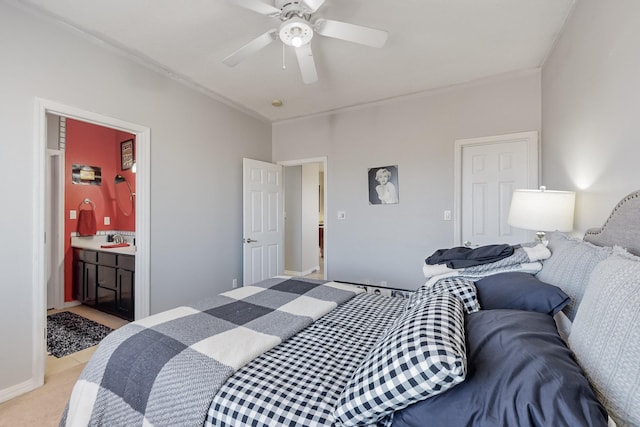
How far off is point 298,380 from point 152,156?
265 centimetres

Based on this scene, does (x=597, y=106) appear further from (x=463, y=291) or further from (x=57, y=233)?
(x=57, y=233)

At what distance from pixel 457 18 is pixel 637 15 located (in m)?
1.11

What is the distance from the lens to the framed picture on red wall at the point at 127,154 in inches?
160

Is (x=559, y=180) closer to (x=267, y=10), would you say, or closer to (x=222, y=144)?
(x=267, y=10)

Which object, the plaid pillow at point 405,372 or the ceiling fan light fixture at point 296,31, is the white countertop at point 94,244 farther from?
the plaid pillow at point 405,372

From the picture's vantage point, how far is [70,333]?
2938 millimetres

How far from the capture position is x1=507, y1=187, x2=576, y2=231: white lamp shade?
1.86 meters

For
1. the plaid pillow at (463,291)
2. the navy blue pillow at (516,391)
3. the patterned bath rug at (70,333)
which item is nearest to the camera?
the navy blue pillow at (516,391)

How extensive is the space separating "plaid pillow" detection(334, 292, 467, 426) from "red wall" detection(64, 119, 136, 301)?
4.32 m

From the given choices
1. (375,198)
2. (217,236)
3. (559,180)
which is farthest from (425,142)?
(217,236)

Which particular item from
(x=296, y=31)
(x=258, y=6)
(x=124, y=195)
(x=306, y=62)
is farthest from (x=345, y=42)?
(x=124, y=195)

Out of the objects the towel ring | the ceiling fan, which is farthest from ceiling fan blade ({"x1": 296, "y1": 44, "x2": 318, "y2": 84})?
the towel ring

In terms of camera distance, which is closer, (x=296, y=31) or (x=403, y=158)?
(x=296, y=31)

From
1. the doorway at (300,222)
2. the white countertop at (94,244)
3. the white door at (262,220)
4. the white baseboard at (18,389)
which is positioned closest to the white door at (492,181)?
the white door at (262,220)
